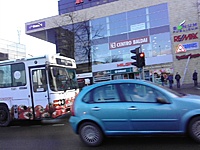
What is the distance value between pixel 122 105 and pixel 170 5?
2552 centimetres

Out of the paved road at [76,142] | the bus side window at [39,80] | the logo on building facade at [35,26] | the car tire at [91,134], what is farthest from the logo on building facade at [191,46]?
the car tire at [91,134]

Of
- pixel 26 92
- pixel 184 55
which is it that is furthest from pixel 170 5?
pixel 26 92

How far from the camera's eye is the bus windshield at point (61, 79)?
902cm

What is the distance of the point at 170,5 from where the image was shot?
27875 mm

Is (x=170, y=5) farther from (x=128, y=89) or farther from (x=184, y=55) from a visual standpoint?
(x=128, y=89)

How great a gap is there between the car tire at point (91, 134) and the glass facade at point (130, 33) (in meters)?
23.6

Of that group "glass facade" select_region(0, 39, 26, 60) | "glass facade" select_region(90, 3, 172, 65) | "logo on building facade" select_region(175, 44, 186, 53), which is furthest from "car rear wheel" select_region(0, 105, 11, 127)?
"glass facade" select_region(0, 39, 26, 60)

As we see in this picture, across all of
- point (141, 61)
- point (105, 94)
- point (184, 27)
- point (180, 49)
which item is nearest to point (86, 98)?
point (105, 94)

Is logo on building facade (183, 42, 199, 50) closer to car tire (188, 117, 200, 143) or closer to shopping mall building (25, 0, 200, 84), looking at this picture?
shopping mall building (25, 0, 200, 84)

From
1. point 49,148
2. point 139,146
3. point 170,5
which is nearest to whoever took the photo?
point 139,146

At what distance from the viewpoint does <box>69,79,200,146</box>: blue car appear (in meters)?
5.06

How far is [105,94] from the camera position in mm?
5688

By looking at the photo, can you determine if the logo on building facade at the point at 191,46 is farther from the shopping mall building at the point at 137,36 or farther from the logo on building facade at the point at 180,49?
the logo on building facade at the point at 180,49

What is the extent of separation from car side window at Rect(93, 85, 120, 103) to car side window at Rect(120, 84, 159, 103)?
22 cm
